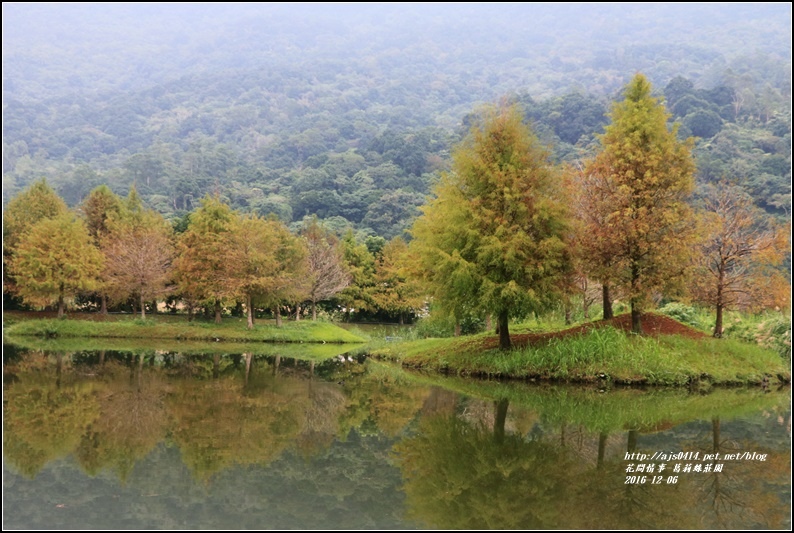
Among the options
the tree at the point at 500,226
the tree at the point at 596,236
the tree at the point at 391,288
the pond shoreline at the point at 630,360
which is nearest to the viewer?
the pond shoreline at the point at 630,360

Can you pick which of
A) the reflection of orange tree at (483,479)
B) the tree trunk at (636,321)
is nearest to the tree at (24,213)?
the tree trunk at (636,321)

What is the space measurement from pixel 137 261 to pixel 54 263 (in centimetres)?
449

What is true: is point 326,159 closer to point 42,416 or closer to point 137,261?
point 137,261

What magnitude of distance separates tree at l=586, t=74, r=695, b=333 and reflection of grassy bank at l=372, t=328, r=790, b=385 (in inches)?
51.6

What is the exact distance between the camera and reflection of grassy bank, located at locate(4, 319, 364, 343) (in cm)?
3891

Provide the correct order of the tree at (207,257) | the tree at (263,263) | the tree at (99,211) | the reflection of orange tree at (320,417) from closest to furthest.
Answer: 1. the reflection of orange tree at (320,417)
2. the tree at (263,263)
3. the tree at (207,257)
4. the tree at (99,211)

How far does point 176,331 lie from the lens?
4053 cm

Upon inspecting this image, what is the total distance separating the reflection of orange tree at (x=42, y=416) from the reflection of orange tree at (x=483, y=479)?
5.49 meters

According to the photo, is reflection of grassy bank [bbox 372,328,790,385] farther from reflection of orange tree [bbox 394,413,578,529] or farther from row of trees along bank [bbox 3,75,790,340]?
reflection of orange tree [bbox 394,413,578,529]

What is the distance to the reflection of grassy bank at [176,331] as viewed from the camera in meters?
38.9

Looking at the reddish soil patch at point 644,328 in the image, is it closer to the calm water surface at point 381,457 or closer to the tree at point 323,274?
the calm water surface at point 381,457

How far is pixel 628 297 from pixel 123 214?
40480 mm

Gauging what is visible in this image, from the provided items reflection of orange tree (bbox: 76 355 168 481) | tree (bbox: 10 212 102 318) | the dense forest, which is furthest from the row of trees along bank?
tree (bbox: 10 212 102 318)

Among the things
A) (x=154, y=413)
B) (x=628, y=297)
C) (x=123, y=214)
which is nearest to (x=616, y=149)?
(x=628, y=297)
